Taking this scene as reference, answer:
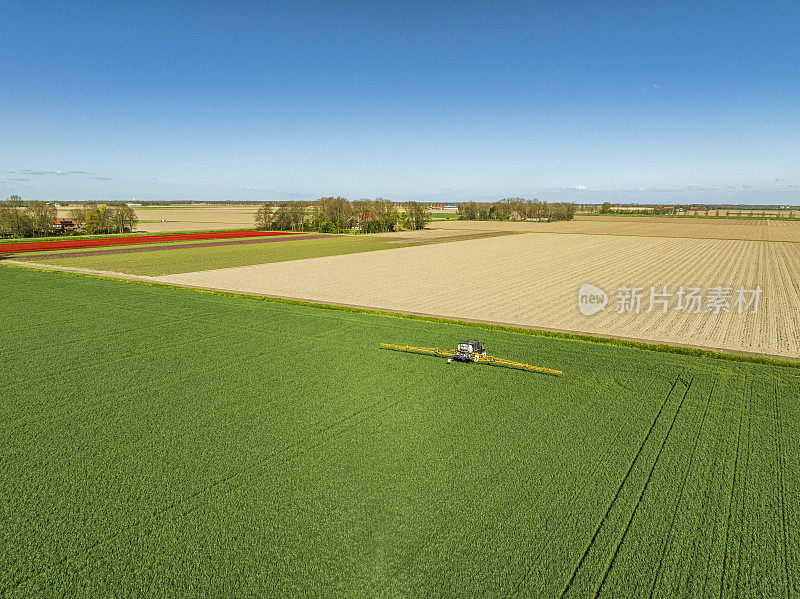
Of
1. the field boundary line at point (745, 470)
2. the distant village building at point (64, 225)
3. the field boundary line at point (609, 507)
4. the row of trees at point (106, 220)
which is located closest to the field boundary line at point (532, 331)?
the field boundary line at point (745, 470)

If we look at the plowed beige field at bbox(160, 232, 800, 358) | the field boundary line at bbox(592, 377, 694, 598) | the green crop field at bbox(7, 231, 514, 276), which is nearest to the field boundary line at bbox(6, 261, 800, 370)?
the plowed beige field at bbox(160, 232, 800, 358)

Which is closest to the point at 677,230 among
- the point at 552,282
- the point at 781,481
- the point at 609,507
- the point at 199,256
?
the point at 552,282

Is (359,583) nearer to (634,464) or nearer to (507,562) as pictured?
(507,562)

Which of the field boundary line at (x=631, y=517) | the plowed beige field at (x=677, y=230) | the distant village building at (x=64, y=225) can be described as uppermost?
the distant village building at (x=64, y=225)

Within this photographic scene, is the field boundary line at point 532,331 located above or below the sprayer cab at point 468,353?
below

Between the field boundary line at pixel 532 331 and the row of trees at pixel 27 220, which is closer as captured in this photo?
the field boundary line at pixel 532 331

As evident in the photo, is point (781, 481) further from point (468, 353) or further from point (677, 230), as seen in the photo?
point (677, 230)

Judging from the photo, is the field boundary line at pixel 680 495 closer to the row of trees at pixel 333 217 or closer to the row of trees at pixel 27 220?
the row of trees at pixel 333 217
